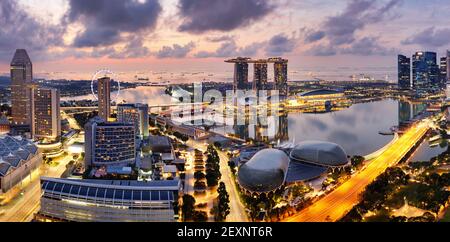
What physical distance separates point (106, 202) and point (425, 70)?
23.2 metres

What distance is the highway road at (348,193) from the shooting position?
4.31 meters

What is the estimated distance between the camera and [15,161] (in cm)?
535

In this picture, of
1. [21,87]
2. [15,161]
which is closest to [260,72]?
[21,87]

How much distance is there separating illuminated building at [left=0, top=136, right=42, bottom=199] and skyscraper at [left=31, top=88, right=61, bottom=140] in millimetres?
2340

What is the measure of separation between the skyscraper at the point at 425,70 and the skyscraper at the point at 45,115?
19741mm

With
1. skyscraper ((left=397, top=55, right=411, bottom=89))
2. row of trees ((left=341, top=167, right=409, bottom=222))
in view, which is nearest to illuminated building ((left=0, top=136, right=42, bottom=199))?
row of trees ((left=341, top=167, right=409, bottom=222))

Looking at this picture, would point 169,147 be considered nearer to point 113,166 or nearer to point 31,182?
point 113,166

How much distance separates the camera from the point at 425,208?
4.38m

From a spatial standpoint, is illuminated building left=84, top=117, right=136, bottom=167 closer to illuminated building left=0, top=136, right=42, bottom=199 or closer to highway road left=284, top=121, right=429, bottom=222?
illuminated building left=0, top=136, right=42, bottom=199

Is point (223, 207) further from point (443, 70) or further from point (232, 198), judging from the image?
point (443, 70)

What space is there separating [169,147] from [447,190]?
4148 millimetres

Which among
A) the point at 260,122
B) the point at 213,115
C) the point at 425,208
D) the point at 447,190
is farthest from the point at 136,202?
the point at 213,115

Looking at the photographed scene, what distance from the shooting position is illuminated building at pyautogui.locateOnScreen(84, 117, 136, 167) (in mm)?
6125
